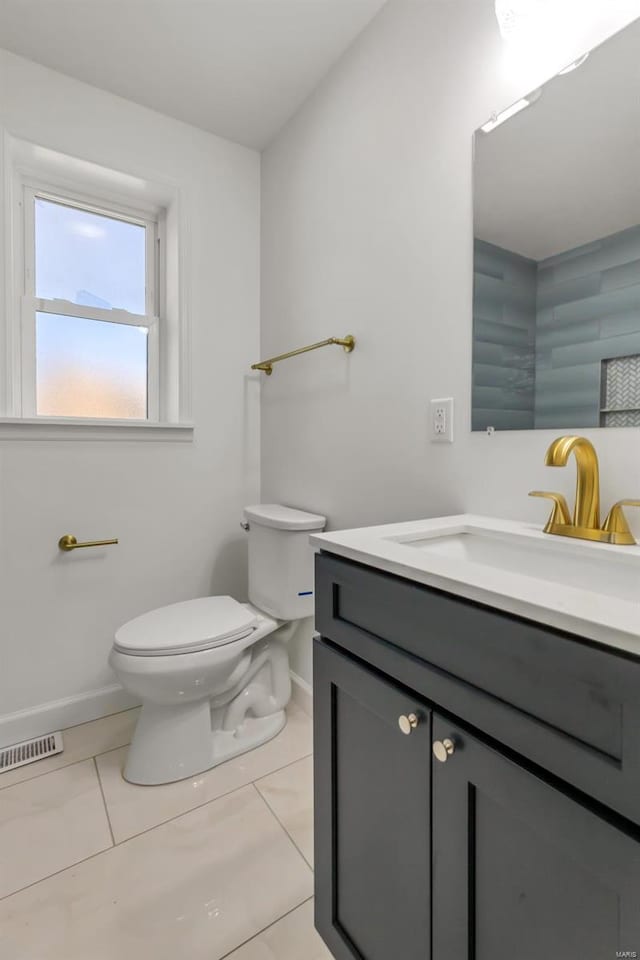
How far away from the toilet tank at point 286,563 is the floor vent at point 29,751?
33.5 inches

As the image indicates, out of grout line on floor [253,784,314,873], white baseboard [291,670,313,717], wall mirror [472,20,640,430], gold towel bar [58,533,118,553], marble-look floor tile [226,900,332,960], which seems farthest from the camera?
white baseboard [291,670,313,717]

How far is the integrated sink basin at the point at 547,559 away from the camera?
73cm

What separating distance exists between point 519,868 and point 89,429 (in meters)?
1.73

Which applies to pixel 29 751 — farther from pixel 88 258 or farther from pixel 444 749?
pixel 88 258

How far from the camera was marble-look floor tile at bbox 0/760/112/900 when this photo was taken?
1.14 m

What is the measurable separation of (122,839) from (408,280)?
1704 mm

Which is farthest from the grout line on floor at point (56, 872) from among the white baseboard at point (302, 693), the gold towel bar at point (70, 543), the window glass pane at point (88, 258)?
the window glass pane at point (88, 258)

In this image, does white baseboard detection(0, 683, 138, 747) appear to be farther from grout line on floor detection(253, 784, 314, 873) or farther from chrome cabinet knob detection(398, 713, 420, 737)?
chrome cabinet knob detection(398, 713, 420, 737)

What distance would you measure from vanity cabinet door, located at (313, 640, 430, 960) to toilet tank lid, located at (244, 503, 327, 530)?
74 cm

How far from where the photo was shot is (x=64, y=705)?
1.69 m

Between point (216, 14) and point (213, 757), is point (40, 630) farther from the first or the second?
point (216, 14)

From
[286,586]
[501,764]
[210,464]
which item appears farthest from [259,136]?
[501,764]

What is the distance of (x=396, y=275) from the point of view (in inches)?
52.1

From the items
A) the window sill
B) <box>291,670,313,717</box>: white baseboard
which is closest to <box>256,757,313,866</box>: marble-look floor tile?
<box>291,670,313,717</box>: white baseboard
